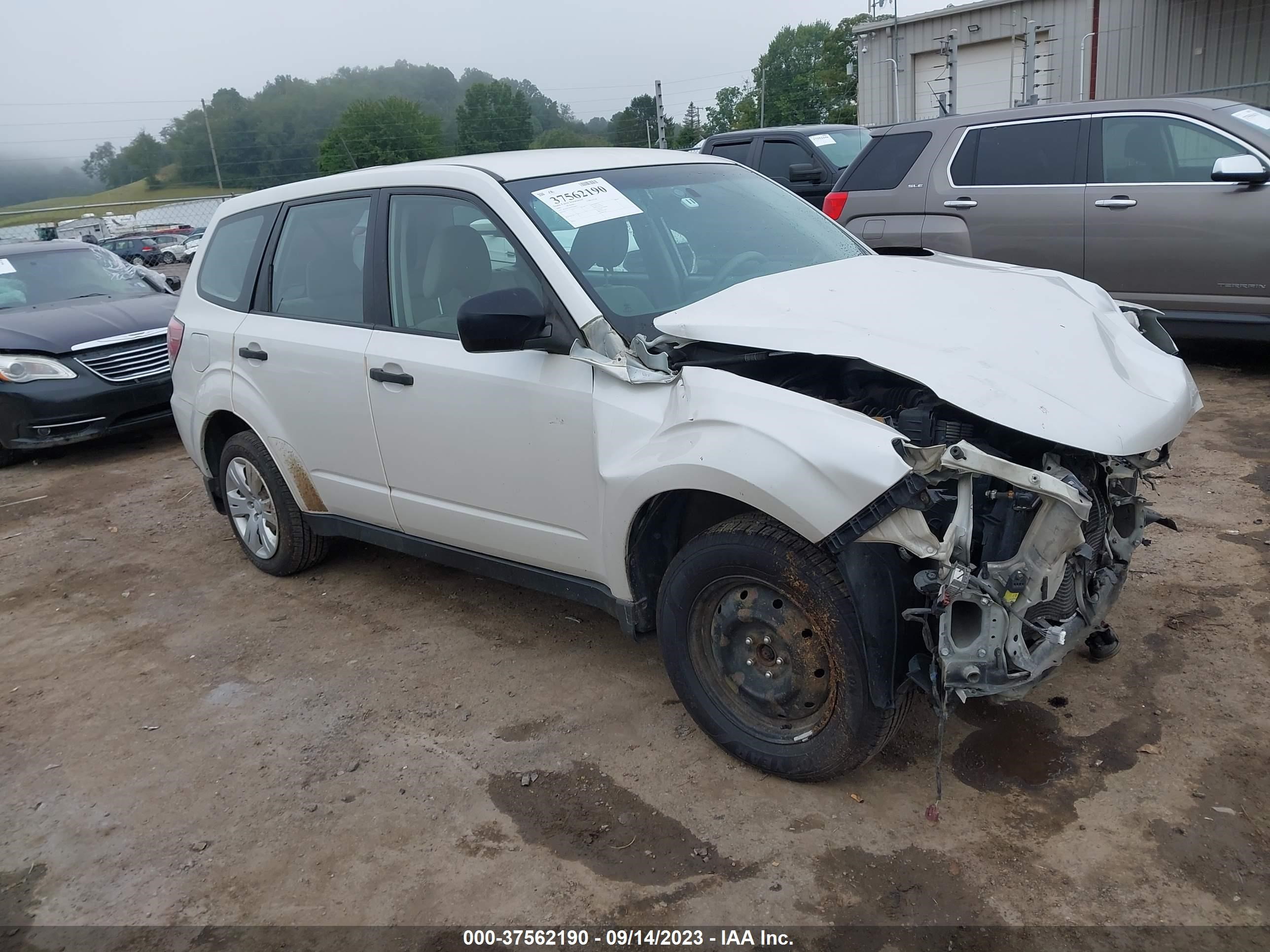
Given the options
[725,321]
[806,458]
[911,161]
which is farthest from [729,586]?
[911,161]

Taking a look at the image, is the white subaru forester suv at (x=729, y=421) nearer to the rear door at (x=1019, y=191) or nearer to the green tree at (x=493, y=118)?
the rear door at (x=1019, y=191)

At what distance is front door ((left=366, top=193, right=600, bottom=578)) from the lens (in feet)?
11.1

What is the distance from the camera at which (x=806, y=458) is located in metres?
2.67

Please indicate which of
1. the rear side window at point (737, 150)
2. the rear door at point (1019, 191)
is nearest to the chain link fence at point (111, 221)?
the rear side window at point (737, 150)

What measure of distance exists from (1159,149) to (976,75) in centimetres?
1893

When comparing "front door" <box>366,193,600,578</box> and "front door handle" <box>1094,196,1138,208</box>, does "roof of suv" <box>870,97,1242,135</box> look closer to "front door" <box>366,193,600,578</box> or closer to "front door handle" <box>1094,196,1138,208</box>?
"front door handle" <box>1094,196,1138,208</box>

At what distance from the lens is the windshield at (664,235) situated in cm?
346

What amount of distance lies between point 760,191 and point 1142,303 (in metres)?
3.97

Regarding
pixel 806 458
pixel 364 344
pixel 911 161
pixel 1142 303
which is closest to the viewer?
pixel 806 458

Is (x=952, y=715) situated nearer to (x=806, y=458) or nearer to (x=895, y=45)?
(x=806, y=458)

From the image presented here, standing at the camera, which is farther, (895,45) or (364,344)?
(895,45)

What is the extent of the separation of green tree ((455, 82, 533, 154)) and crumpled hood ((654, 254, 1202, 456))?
40.6 metres

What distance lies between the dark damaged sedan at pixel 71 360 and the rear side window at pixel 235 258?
2269 millimetres

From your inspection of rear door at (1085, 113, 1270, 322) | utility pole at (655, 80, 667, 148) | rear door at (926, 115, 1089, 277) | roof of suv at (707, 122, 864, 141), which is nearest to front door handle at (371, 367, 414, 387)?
rear door at (926, 115, 1089, 277)
